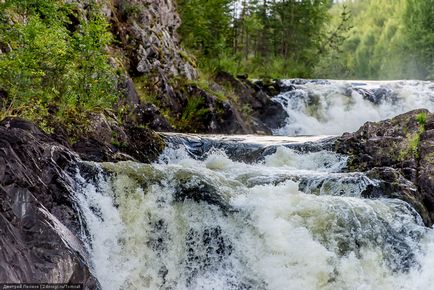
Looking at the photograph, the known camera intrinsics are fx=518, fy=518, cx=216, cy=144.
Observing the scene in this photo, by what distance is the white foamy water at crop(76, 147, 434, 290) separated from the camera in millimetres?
7211

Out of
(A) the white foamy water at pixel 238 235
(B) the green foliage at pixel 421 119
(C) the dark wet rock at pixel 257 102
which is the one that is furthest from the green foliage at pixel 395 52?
(A) the white foamy water at pixel 238 235

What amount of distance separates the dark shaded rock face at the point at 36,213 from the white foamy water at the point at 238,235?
0.45m

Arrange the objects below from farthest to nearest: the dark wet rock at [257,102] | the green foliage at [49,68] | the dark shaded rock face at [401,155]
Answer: the dark wet rock at [257,102], the dark shaded rock face at [401,155], the green foliage at [49,68]

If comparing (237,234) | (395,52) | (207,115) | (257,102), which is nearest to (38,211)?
(237,234)

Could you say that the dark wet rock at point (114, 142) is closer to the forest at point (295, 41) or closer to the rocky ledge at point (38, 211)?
the rocky ledge at point (38, 211)

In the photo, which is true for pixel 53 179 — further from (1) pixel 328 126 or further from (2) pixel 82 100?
(1) pixel 328 126

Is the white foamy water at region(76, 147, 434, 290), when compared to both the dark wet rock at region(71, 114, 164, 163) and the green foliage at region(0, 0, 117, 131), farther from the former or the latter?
the green foliage at region(0, 0, 117, 131)

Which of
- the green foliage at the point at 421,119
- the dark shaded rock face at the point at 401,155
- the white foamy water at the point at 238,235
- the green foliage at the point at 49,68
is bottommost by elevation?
the white foamy water at the point at 238,235

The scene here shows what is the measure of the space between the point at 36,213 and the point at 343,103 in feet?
59.6

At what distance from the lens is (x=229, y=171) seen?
1001 centimetres

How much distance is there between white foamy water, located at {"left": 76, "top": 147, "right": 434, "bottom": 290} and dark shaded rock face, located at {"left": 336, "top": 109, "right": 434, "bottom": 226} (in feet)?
1.38

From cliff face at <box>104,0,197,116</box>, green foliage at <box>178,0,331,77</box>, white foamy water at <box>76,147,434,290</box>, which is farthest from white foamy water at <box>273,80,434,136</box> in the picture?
white foamy water at <box>76,147,434,290</box>

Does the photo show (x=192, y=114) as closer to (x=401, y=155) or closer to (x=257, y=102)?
(x=257, y=102)

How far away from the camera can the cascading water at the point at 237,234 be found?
7211mm
